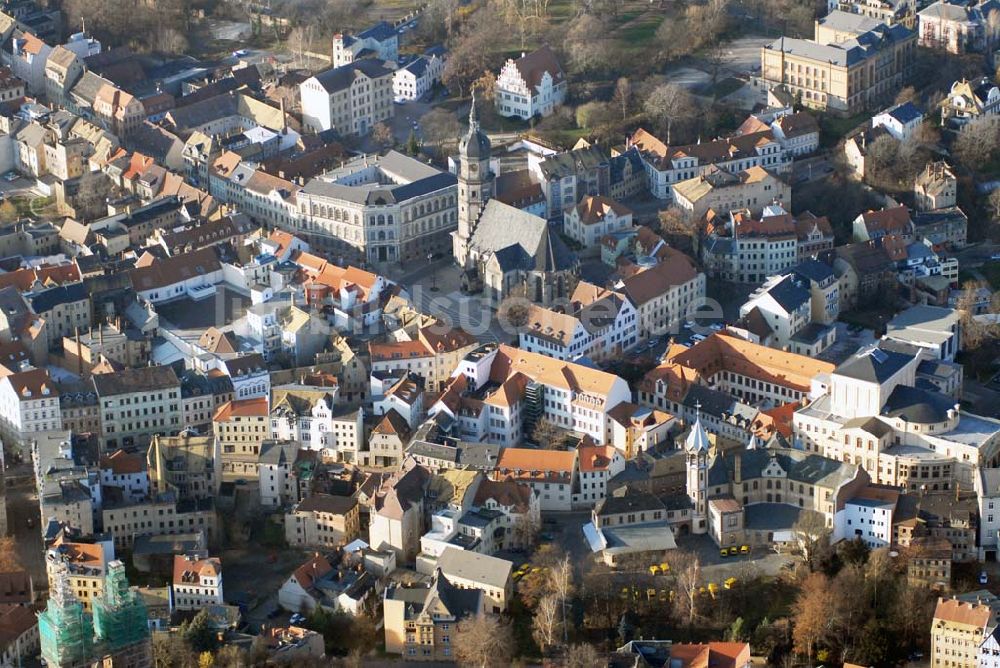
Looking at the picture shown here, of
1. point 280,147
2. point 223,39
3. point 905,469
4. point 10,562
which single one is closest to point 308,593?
point 10,562

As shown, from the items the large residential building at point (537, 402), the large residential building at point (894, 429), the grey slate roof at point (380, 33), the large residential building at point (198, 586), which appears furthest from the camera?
the grey slate roof at point (380, 33)

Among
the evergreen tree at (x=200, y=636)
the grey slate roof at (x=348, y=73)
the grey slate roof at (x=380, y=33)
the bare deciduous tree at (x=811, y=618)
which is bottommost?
the bare deciduous tree at (x=811, y=618)

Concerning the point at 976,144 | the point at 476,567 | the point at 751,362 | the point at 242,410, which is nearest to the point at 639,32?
the point at 976,144

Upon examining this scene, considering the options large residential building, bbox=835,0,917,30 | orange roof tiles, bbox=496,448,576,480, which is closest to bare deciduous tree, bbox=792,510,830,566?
orange roof tiles, bbox=496,448,576,480

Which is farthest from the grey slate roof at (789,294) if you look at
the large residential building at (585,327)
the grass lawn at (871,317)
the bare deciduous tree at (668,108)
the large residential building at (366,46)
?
the large residential building at (366,46)

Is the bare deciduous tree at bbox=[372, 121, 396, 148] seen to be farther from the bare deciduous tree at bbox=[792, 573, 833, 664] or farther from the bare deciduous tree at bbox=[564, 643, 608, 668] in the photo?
the bare deciduous tree at bbox=[564, 643, 608, 668]

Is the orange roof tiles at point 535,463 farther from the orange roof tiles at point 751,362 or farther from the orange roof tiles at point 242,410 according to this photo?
the orange roof tiles at point 242,410

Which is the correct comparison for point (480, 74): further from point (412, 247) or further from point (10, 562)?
point (10, 562)
